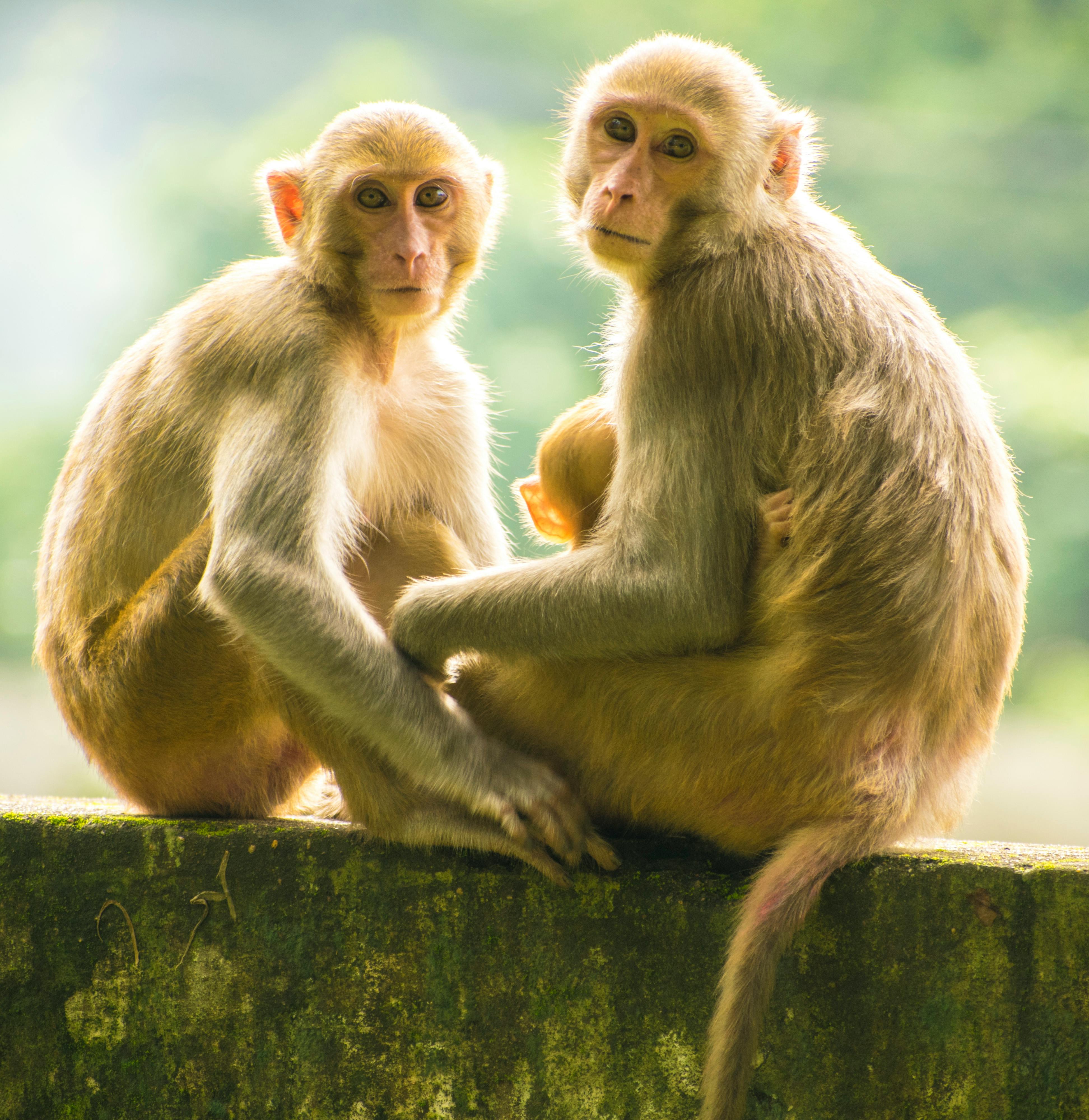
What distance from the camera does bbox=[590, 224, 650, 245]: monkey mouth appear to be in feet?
9.82

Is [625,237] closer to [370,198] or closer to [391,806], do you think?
[370,198]

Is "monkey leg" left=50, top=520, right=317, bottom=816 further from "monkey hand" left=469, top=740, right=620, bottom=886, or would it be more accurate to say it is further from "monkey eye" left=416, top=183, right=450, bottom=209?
"monkey eye" left=416, top=183, right=450, bottom=209

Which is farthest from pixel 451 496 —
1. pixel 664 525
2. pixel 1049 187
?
pixel 1049 187

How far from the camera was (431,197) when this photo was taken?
3447 millimetres

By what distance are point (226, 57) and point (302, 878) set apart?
13.1 metres

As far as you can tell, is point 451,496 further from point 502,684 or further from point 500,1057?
point 500,1057

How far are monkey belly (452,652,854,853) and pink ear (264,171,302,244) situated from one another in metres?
1.57

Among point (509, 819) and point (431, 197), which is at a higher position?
point (431, 197)

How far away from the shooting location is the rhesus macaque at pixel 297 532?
2.89 meters

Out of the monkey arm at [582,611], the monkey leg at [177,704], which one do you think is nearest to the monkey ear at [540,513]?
the monkey arm at [582,611]

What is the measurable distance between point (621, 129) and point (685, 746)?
1.62 m

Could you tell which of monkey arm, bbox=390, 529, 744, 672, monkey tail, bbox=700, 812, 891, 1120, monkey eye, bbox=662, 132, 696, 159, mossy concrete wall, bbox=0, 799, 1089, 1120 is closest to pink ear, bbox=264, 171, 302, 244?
monkey eye, bbox=662, 132, 696, 159

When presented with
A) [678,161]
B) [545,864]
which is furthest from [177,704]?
[678,161]

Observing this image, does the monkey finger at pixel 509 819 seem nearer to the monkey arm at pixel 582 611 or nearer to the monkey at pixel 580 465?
the monkey arm at pixel 582 611
